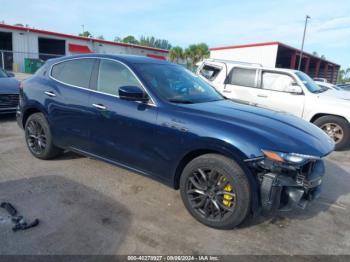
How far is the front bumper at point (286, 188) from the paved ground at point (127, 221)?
43 centimetres

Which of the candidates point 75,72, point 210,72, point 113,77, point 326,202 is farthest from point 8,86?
point 326,202

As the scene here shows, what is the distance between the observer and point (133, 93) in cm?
334

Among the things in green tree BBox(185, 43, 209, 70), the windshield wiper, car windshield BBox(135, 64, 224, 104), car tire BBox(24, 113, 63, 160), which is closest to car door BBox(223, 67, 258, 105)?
car windshield BBox(135, 64, 224, 104)

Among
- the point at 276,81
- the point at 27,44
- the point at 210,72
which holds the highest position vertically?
the point at 27,44

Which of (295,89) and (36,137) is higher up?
(295,89)

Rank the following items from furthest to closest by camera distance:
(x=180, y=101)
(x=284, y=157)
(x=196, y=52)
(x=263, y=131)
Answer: (x=196, y=52), (x=180, y=101), (x=263, y=131), (x=284, y=157)

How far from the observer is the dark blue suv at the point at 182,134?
2.81m

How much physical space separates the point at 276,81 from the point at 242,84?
0.85 m

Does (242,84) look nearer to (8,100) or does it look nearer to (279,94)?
(279,94)

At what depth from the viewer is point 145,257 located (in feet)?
8.56

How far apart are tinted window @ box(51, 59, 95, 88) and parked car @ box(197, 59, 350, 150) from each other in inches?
129

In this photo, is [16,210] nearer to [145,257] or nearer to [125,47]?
[145,257]

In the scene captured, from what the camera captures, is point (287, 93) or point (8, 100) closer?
point (287, 93)

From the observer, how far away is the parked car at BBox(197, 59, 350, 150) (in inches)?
255
